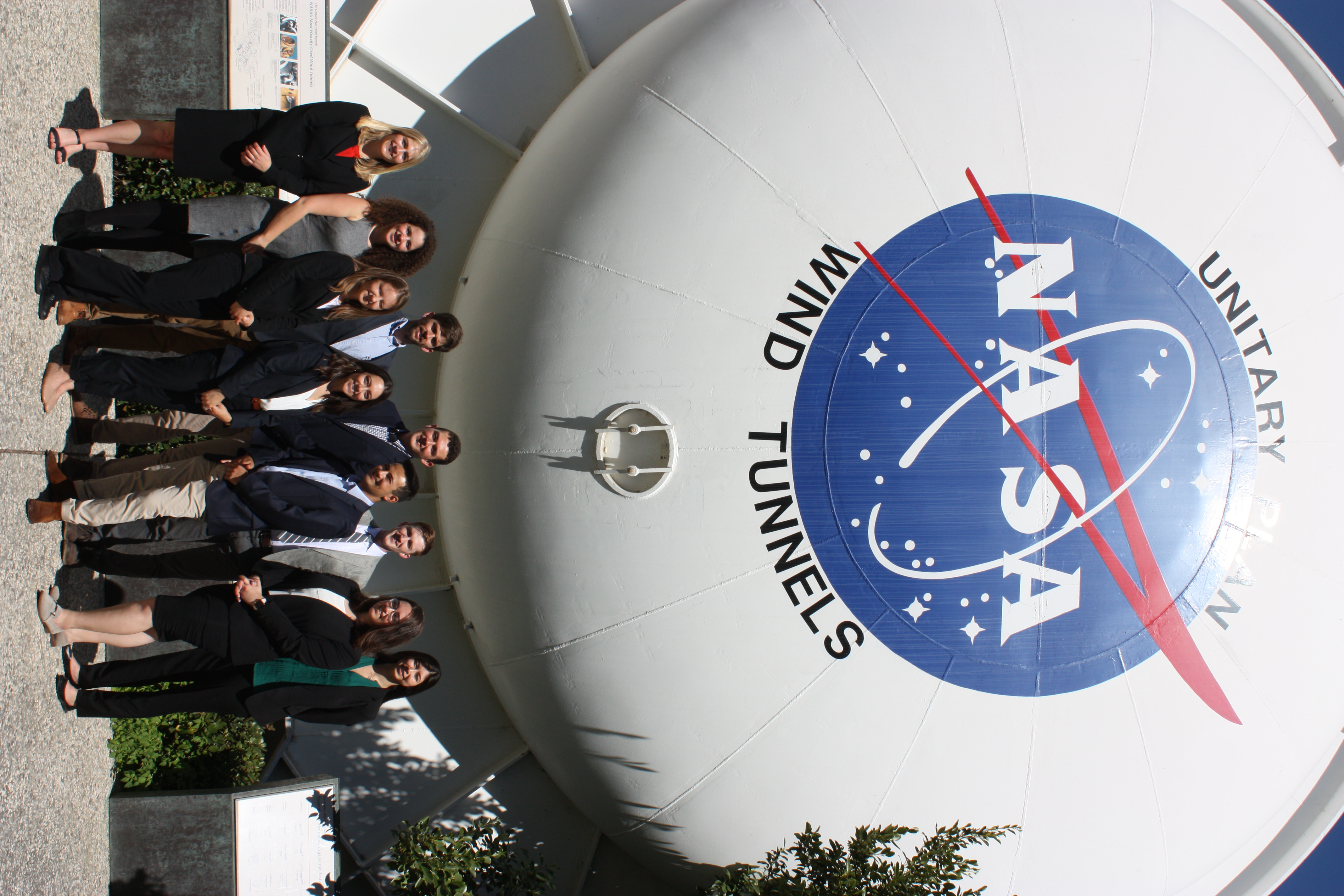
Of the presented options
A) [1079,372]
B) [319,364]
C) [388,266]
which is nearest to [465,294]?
[388,266]

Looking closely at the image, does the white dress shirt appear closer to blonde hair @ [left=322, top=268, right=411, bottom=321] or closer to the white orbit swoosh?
blonde hair @ [left=322, top=268, right=411, bottom=321]

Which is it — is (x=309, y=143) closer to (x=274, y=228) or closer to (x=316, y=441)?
(x=274, y=228)

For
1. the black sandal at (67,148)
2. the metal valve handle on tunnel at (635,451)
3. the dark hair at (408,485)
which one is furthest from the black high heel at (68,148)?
the metal valve handle on tunnel at (635,451)

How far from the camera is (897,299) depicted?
4422 mm

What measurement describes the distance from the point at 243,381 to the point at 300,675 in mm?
1827

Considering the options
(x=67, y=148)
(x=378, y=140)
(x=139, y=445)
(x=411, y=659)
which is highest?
(x=67, y=148)

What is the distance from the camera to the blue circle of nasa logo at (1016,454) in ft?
14.3

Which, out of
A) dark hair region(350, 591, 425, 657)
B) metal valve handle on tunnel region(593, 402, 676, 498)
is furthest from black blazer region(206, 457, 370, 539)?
metal valve handle on tunnel region(593, 402, 676, 498)

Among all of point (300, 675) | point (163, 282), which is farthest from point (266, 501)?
point (163, 282)

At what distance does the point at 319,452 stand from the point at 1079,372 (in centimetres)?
446

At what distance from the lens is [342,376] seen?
4.44 m

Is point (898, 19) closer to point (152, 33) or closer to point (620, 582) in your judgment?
point (620, 582)

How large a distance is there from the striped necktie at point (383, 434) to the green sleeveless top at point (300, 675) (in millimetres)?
1345

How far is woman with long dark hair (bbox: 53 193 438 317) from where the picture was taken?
4.59m
